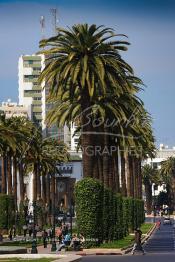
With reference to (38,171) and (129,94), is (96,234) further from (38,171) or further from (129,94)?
(38,171)

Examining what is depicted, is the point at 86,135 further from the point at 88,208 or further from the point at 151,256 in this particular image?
the point at 151,256

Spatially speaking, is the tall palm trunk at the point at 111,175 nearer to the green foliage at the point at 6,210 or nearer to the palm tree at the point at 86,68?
the green foliage at the point at 6,210

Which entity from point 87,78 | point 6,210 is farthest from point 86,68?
point 6,210

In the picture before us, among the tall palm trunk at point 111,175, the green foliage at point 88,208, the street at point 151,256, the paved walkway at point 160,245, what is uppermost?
the tall palm trunk at point 111,175

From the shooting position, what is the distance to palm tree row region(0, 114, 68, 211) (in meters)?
101

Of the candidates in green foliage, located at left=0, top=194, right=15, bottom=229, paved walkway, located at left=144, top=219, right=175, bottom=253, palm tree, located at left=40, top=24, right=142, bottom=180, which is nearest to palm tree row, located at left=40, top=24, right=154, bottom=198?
palm tree, located at left=40, top=24, right=142, bottom=180

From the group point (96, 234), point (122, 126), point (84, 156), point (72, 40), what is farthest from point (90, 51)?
point (122, 126)

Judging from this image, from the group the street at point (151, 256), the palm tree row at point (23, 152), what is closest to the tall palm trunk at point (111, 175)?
the palm tree row at point (23, 152)

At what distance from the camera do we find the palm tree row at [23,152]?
101m

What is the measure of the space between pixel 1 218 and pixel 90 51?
111 ft

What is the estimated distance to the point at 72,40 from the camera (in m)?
62.8

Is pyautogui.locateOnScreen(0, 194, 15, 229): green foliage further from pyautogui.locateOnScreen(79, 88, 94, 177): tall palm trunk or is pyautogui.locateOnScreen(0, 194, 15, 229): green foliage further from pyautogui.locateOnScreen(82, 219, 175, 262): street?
pyautogui.locateOnScreen(79, 88, 94, 177): tall palm trunk

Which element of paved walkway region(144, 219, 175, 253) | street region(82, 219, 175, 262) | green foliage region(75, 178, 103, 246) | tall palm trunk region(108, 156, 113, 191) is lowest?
street region(82, 219, 175, 262)

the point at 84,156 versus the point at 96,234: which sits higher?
the point at 84,156
